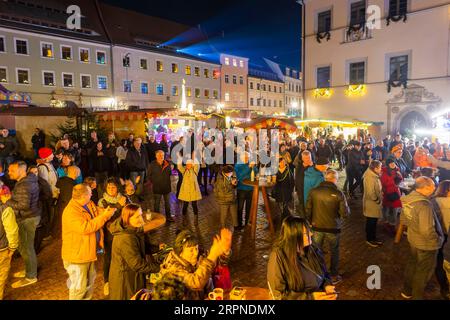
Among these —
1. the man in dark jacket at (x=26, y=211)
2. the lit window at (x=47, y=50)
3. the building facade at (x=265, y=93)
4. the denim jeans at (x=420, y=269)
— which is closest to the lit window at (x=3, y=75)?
the lit window at (x=47, y=50)

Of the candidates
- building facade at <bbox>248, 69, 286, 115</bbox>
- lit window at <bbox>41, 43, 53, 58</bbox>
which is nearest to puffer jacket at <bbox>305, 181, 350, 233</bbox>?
lit window at <bbox>41, 43, 53, 58</bbox>

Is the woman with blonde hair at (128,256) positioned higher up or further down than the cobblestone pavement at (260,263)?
higher up

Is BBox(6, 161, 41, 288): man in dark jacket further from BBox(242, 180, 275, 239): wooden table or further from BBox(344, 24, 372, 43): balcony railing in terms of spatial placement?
BBox(344, 24, 372, 43): balcony railing

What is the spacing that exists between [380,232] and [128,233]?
606cm

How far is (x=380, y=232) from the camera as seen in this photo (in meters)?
7.43

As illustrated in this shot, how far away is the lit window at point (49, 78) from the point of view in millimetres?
34344

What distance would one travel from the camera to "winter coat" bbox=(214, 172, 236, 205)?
6.82 metres

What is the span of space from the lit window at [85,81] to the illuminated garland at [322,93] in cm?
2507

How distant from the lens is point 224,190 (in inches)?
269

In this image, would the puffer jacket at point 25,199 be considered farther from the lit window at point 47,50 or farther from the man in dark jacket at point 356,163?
the lit window at point 47,50

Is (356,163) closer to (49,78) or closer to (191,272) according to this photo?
(191,272)

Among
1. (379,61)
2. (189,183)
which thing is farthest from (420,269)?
(379,61)
